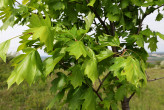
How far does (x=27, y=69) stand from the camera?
65 centimetres

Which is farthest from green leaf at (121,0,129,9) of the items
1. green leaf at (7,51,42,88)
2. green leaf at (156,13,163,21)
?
green leaf at (7,51,42,88)

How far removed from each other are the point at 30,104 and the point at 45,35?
353cm

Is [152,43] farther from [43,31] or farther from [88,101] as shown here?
[43,31]

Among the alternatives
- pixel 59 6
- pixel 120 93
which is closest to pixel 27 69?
pixel 59 6

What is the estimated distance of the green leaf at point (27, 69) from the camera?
641mm

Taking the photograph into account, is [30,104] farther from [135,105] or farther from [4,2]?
[4,2]

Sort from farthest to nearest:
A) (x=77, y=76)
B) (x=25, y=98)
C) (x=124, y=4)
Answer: (x=25, y=98)
(x=124, y=4)
(x=77, y=76)

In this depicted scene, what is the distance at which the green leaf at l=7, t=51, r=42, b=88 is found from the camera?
641 mm

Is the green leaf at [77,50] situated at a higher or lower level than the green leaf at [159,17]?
lower

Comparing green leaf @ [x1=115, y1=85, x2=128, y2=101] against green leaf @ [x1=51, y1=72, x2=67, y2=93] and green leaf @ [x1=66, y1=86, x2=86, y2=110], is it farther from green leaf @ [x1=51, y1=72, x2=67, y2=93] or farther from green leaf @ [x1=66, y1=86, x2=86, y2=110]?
green leaf @ [x1=51, y1=72, x2=67, y2=93]

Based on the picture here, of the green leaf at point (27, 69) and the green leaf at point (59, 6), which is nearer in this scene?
the green leaf at point (27, 69)

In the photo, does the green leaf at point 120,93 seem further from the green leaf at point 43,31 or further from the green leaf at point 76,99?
the green leaf at point 43,31

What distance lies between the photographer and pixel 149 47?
146 centimetres

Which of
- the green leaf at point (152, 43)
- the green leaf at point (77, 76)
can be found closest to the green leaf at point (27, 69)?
the green leaf at point (77, 76)
